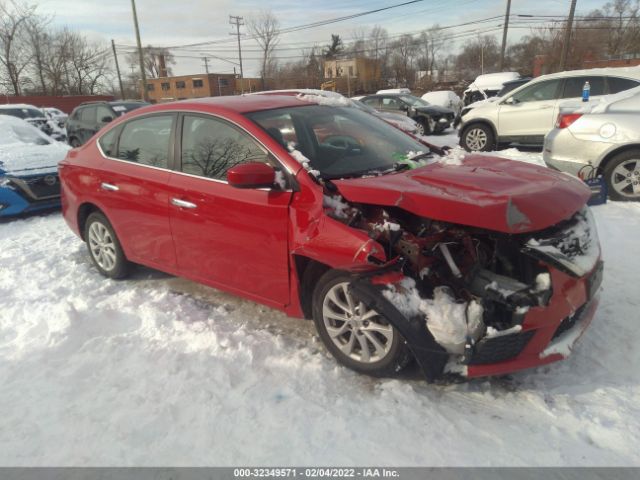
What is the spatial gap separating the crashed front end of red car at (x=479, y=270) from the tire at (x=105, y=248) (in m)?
2.62

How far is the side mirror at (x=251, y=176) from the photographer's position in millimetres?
2863

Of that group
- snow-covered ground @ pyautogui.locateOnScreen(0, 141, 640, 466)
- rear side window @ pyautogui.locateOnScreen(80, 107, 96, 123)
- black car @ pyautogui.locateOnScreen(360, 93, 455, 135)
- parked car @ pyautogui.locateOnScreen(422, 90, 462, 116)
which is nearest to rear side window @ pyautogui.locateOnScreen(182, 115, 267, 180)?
snow-covered ground @ pyautogui.locateOnScreen(0, 141, 640, 466)

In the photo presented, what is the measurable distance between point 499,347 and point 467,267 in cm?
51

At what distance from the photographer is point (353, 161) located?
3350mm

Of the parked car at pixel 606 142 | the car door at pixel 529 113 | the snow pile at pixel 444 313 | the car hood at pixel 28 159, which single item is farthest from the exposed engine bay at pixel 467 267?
the car door at pixel 529 113

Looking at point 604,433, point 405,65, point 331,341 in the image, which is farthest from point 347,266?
point 405,65

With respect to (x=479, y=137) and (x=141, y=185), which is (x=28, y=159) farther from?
(x=479, y=137)

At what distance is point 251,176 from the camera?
2.87 meters

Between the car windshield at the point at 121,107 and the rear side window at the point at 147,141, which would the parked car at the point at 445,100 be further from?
the rear side window at the point at 147,141

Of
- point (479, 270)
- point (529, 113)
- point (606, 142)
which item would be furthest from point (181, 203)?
point (529, 113)

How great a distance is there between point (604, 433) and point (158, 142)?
3644mm

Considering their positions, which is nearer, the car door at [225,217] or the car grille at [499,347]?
the car grille at [499,347]

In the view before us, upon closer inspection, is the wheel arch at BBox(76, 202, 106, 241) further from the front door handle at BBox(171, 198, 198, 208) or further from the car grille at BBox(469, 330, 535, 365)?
the car grille at BBox(469, 330, 535, 365)

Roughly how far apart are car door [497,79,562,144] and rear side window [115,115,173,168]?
8757mm
